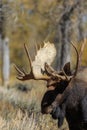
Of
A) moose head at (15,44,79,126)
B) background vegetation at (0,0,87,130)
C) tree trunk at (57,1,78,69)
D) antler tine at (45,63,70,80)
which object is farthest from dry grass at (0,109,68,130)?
tree trunk at (57,1,78,69)

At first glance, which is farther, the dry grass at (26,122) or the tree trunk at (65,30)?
the tree trunk at (65,30)

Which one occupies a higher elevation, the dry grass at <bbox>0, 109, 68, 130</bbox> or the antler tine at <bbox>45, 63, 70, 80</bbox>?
the antler tine at <bbox>45, 63, 70, 80</bbox>

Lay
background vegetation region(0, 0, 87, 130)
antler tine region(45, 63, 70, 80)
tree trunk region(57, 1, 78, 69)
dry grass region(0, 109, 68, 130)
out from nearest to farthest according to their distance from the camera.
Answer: antler tine region(45, 63, 70, 80)
dry grass region(0, 109, 68, 130)
background vegetation region(0, 0, 87, 130)
tree trunk region(57, 1, 78, 69)

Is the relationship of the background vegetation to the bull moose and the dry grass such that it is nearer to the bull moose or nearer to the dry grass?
the dry grass

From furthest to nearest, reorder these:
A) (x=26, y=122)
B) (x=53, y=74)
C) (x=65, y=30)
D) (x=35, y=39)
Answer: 1. (x=65, y=30)
2. (x=35, y=39)
3. (x=26, y=122)
4. (x=53, y=74)

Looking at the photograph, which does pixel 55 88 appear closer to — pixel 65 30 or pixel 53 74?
pixel 53 74

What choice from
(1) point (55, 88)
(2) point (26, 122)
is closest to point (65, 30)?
(2) point (26, 122)

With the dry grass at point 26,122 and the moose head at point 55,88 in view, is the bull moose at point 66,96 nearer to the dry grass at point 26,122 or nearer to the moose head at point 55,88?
the moose head at point 55,88

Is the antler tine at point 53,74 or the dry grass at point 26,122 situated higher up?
the antler tine at point 53,74

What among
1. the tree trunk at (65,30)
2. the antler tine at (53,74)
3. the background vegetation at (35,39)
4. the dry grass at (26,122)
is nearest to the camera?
the antler tine at (53,74)

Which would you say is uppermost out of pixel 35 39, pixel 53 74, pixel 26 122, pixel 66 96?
pixel 35 39

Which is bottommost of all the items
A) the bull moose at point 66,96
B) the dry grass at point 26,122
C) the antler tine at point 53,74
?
the dry grass at point 26,122

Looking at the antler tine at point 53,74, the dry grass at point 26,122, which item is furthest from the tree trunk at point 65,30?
the antler tine at point 53,74

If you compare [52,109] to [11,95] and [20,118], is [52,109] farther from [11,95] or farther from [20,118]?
[11,95]
